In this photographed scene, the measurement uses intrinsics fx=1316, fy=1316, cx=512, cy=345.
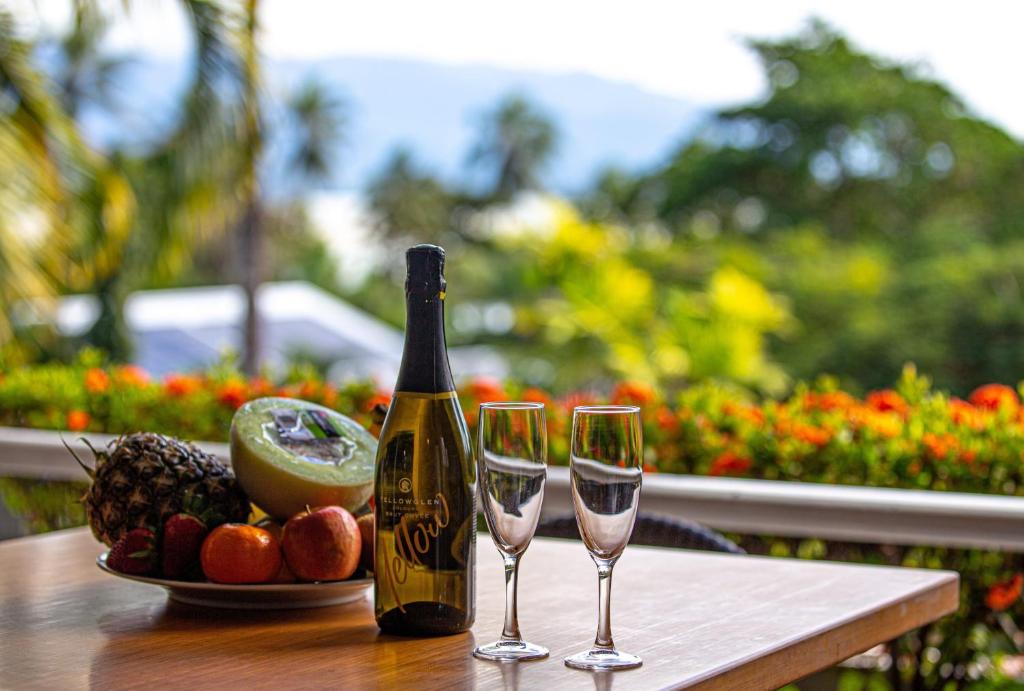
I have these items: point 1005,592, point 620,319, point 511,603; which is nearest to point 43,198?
point 1005,592

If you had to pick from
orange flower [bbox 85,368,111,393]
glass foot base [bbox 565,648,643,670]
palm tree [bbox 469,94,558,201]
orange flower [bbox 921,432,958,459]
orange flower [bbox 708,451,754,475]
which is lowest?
glass foot base [bbox 565,648,643,670]

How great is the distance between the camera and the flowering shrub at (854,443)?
2.59 metres

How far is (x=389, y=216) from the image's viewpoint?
36.2m

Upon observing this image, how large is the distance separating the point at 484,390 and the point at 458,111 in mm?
40413

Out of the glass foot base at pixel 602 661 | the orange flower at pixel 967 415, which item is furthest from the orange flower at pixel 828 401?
the glass foot base at pixel 602 661

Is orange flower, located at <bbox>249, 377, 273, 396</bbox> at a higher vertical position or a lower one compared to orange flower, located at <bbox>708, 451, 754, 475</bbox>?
higher

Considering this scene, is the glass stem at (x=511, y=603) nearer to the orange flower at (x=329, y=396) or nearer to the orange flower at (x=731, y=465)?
Result: the orange flower at (x=731, y=465)

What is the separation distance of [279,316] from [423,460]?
55.3 ft

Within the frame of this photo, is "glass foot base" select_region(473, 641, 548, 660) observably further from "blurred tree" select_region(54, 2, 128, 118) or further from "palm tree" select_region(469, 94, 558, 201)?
"palm tree" select_region(469, 94, 558, 201)

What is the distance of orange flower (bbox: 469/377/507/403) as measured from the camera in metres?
3.21

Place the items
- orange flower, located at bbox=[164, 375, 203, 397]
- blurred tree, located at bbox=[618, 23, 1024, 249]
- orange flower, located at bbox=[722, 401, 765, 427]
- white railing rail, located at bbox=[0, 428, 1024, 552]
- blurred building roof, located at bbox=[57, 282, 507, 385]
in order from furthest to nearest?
1. blurred tree, located at bbox=[618, 23, 1024, 249]
2. blurred building roof, located at bbox=[57, 282, 507, 385]
3. orange flower, located at bbox=[164, 375, 203, 397]
4. orange flower, located at bbox=[722, 401, 765, 427]
5. white railing rail, located at bbox=[0, 428, 1024, 552]

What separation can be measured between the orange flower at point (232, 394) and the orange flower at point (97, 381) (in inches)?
15.4

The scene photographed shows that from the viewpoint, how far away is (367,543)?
1.37 meters

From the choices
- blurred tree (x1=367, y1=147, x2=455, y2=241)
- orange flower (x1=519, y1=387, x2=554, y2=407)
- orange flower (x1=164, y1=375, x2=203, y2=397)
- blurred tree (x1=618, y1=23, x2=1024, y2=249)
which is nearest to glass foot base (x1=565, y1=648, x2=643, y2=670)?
orange flower (x1=519, y1=387, x2=554, y2=407)
